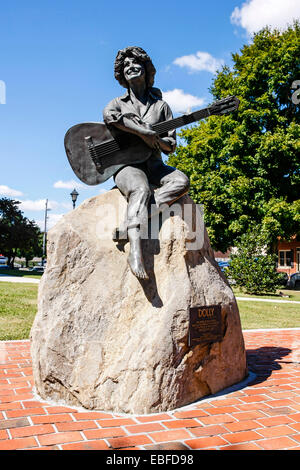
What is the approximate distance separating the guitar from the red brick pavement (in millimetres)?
2433

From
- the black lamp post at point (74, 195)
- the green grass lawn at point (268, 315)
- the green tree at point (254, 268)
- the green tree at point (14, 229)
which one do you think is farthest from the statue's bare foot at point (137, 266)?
the green tree at point (14, 229)

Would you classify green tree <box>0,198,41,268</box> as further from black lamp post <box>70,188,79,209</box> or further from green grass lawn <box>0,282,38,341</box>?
green grass lawn <box>0,282,38,341</box>

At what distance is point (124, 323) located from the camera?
3.82 m

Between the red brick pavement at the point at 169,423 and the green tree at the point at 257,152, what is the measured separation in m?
14.0

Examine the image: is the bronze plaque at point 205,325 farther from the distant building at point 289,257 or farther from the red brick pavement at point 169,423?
the distant building at point 289,257

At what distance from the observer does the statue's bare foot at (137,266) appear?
3726 millimetres

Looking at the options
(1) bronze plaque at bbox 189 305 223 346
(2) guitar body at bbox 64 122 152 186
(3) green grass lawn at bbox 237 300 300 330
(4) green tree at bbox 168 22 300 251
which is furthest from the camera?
(4) green tree at bbox 168 22 300 251

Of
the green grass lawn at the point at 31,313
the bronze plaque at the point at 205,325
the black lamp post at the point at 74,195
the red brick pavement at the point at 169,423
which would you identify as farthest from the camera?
the black lamp post at the point at 74,195

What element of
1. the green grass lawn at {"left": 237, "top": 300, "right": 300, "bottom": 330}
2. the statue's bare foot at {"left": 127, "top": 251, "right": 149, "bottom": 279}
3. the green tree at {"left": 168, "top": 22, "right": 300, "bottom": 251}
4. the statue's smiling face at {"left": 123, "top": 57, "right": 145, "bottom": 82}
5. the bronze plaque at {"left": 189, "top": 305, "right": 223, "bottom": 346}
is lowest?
the green grass lawn at {"left": 237, "top": 300, "right": 300, "bottom": 330}

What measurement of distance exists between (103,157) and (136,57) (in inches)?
47.4

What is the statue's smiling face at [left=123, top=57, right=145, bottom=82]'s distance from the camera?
4566 millimetres

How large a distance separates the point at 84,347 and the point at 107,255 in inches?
36.5

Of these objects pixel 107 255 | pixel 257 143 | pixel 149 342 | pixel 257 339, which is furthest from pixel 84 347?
pixel 257 143

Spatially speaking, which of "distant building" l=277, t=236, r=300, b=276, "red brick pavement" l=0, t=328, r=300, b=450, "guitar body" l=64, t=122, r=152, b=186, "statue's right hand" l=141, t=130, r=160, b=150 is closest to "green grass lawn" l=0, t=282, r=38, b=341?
"red brick pavement" l=0, t=328, r=300, b=450
